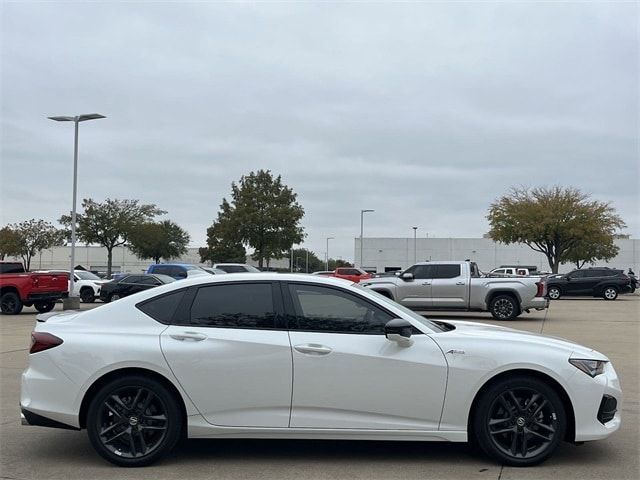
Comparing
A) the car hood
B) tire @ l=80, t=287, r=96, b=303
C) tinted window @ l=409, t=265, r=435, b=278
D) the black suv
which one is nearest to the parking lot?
the car hood

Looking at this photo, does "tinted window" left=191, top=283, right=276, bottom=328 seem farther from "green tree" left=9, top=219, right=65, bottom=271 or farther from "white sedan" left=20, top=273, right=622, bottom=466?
"green tree" left=9, top=219, right=65, bottom=271

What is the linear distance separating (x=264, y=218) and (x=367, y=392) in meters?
43.0

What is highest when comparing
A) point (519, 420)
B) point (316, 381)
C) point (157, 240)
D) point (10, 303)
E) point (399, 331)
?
point (157, 240)

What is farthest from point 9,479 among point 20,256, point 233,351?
point 20,256

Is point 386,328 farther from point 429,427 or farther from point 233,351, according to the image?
point 233,351

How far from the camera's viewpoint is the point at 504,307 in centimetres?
1986

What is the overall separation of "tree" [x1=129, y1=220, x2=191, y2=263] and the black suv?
100 feet

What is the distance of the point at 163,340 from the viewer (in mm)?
5500

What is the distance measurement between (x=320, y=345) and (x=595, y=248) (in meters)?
68.9

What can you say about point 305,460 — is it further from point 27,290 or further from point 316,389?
point 27,290

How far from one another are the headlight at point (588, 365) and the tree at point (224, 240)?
143ft

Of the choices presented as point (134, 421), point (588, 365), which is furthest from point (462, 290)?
point (134, 421)

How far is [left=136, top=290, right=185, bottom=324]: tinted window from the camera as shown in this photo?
5680 millimetres

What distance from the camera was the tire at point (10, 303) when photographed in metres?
21.9
